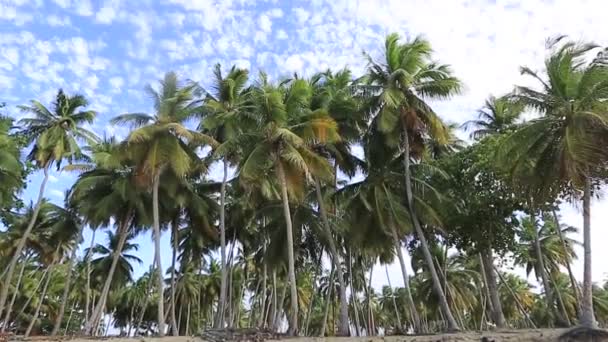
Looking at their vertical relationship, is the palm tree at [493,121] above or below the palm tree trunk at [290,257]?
above

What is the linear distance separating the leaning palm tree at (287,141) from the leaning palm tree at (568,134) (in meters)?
7.82

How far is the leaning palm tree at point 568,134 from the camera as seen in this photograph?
1655 centimetres

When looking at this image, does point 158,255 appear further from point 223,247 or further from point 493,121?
point 493,121

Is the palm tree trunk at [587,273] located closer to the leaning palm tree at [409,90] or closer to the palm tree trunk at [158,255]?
the leaning palm tree at [409,90]

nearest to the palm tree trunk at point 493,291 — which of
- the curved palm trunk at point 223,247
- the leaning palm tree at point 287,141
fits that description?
the leaning palm tree at point 287,141

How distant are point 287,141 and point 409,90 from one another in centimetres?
674

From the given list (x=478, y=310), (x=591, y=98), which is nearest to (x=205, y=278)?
(x=478, y=310)

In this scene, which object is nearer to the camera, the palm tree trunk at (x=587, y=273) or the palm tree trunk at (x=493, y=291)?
the palm tree trunk at (x=587, y=273)

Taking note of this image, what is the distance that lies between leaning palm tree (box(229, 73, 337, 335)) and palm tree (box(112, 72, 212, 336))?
2.24 meters

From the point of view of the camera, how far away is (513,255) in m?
26.5

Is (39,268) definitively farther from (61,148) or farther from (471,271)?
(471,271)

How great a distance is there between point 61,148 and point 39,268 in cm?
2638

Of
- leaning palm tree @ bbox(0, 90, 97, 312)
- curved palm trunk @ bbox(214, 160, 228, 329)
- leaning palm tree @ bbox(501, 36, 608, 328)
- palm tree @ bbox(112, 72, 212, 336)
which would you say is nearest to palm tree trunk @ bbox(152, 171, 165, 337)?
palm tree @ bbox(112, 72, 212, 336)

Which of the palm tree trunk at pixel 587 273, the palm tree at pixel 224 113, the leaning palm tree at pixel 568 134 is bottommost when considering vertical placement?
the palm tree trunk at pixel 587 273
